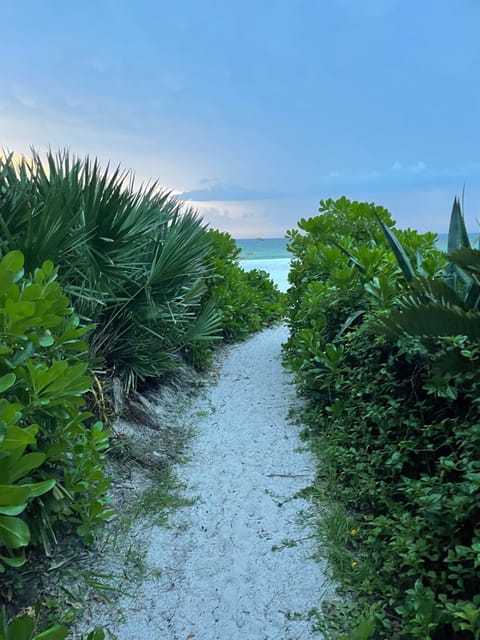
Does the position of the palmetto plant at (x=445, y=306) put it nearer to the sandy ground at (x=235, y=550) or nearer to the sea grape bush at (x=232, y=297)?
the sandy ground at (x=235, y=550)

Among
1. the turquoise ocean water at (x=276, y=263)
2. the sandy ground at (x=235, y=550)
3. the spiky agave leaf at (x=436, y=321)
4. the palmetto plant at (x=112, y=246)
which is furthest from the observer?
the turquoise ocean water at (x=276, y=263)

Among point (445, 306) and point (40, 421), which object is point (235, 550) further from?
point (445, 306)

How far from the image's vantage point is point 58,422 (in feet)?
6.15

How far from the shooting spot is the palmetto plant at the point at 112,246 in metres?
2.69

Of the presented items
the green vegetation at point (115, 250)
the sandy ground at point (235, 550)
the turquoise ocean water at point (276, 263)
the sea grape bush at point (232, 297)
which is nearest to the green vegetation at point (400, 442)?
the sandy ground at point (235, 550)

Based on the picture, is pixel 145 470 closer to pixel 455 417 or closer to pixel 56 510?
pixel 56 510

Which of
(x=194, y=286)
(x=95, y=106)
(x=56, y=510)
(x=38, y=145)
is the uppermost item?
(x=95, y=106)

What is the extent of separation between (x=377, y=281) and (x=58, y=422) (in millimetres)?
2317

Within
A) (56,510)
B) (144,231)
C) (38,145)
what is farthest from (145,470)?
(38,145)

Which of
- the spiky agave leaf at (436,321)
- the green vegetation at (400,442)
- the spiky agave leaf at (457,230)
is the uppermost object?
the spiky agave leaf at (457,230)

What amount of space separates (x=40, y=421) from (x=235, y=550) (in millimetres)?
1355

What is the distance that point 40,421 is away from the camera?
183 centimetres

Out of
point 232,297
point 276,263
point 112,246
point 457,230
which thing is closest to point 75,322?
point 112,246

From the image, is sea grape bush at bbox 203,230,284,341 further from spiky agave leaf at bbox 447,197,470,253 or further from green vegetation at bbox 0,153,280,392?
spiky agave leaf at bbox 447,197,470,253
